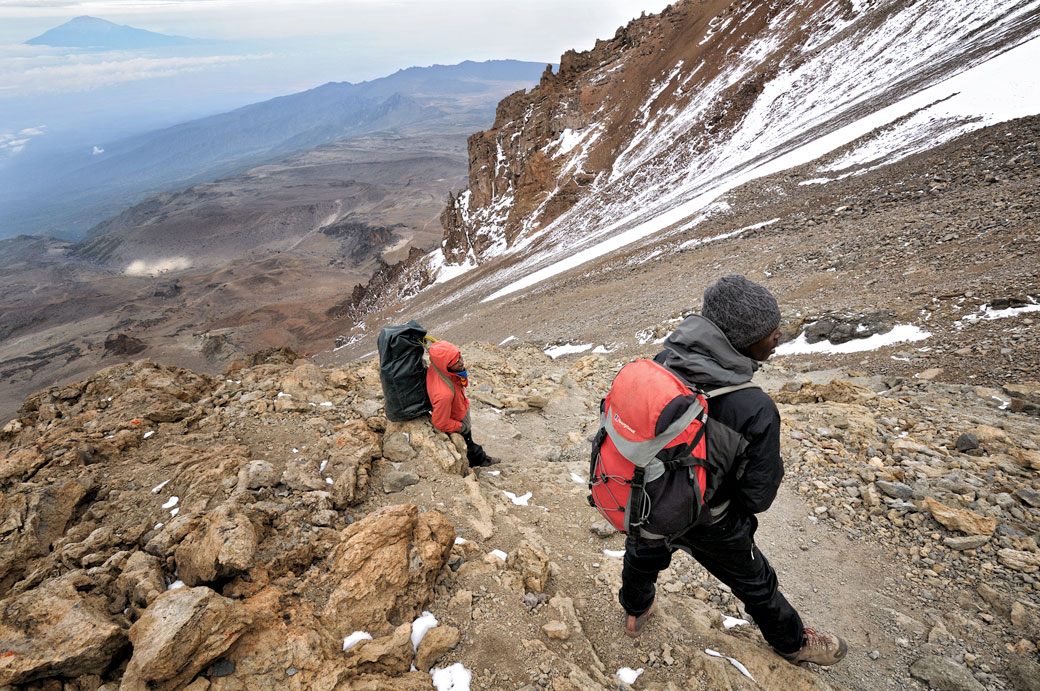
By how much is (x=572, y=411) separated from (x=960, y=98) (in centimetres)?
1618

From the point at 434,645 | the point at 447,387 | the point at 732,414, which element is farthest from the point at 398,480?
the point at 732,414

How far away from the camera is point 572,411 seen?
25.8 ft

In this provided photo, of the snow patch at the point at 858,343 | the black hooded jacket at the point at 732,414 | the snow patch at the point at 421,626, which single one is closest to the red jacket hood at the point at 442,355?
the snow patch at the point at 421,626

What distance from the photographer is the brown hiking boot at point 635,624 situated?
2961mm

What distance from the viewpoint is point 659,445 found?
6.64ft

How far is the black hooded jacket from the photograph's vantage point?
2059 mm

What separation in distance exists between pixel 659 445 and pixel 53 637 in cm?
319

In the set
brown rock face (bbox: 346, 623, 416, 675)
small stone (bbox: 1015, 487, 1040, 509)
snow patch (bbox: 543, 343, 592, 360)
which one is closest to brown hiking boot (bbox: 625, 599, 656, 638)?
brown rock face (bbox: 346, 623, 416, 675)

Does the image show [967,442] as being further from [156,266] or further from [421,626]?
[156,266]

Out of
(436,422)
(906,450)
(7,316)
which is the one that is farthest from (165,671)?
(7,316)

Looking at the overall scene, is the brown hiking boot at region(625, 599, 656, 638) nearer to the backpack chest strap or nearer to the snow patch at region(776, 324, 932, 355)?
the backpack chest strap

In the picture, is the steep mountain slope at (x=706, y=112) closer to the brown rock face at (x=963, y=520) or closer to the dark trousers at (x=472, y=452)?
the brown rock face at (x=963, y=520)

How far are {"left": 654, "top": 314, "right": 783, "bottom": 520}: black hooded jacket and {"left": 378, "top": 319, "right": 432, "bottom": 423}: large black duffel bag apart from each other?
3145 mm

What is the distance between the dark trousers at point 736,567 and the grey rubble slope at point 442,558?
11.5 inches
